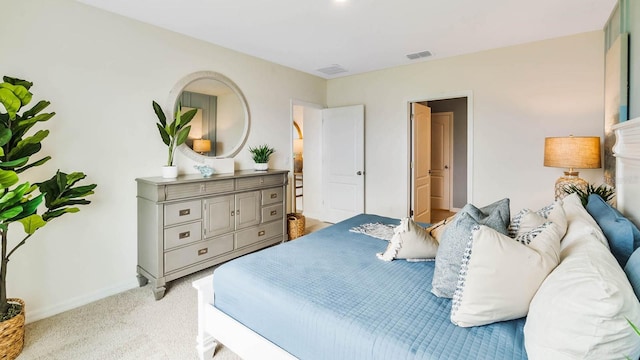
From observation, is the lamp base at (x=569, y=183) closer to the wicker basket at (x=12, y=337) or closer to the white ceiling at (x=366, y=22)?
the white ceiling at (x=366, y=22)

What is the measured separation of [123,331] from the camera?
7.08 feet

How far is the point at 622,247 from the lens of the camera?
4.05 feet

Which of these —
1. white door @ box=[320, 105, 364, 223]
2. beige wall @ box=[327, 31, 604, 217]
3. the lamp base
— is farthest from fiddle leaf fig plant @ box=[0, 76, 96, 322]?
the lamp base

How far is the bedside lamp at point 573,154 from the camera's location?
270 cm

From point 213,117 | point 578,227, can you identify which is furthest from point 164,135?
point 578,227

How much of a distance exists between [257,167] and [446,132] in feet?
13.9

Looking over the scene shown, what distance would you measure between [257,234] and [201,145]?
1.16 meters

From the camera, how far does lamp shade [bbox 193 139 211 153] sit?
10.9 ft

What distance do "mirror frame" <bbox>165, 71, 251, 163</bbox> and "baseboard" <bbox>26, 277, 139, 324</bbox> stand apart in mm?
1331

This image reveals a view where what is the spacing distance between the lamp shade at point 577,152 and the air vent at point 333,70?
9.07 feet

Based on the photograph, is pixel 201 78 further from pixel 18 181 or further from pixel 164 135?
pixel 18 181

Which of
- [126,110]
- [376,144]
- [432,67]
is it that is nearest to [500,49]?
[432,67]

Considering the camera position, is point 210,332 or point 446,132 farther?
point 446,132

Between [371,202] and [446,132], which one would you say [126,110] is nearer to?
[371,202]
